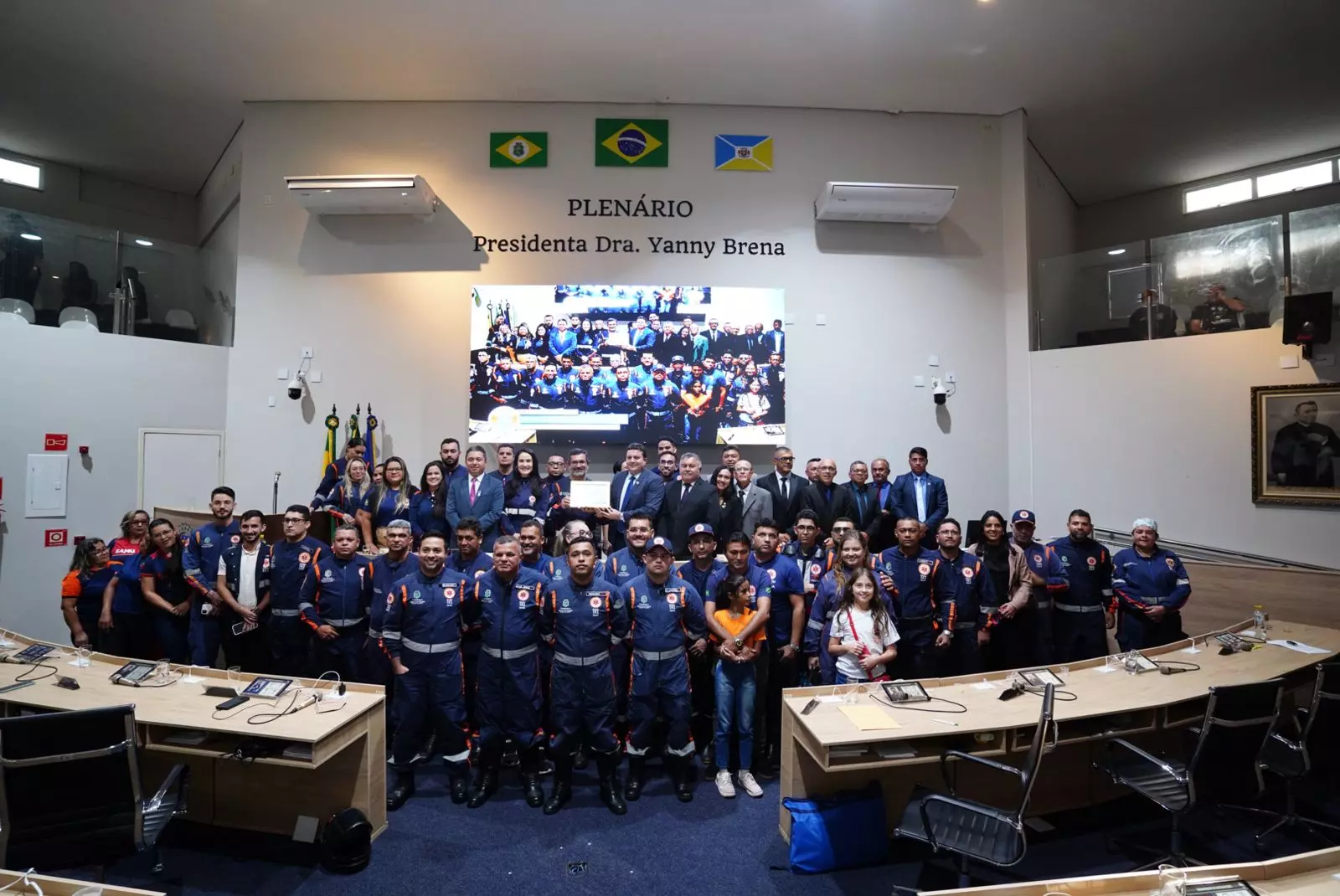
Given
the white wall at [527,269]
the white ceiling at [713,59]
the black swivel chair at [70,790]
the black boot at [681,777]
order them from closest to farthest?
the black swivel chair at [70,790] < the black boot at [681,777] < the white ceiling at [713,59] < the white wall at [527,269]

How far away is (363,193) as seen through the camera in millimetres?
6852

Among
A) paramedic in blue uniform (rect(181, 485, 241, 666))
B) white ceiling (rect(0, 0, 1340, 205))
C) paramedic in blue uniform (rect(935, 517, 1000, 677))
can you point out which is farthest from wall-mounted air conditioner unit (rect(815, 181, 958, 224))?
paramedic in blue uniform (rect(181, 485, 241, 666))

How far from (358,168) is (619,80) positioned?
10.5 ft

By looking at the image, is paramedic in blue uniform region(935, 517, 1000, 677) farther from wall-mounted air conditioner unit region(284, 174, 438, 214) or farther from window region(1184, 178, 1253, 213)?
window region(1184, 178, 1253, 213)

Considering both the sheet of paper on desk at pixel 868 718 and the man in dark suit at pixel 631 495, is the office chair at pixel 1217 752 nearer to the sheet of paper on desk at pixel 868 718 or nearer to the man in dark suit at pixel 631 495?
the sheet of paper on desk at pixel 868 718

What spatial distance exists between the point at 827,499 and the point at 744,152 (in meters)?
4.21

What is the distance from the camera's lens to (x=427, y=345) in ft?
24.2

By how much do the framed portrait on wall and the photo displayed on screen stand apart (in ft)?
16.0

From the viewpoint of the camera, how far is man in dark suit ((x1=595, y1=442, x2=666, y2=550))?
5781 mm

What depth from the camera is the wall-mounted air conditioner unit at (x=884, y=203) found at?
22.6 ft

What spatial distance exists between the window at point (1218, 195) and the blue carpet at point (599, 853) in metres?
9.40

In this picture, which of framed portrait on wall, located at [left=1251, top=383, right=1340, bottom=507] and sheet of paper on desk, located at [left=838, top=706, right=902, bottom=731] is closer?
sheet of paper on desk, located at [left=838, top=706, right=902, bottom=731]

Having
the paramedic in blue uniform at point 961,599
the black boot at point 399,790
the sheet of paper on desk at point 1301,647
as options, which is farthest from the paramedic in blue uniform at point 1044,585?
the black boot at point 399,790

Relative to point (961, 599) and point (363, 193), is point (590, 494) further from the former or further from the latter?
point (363, 193)
